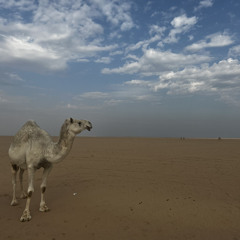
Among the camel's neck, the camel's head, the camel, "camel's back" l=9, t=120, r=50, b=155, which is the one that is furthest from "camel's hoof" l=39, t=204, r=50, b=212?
the camel's head

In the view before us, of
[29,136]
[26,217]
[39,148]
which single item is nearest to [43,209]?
Answer: [26,217]

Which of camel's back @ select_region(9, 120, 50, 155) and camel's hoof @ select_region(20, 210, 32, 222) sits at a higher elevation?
camel's back @ select_region(9, 120, 50, 155)

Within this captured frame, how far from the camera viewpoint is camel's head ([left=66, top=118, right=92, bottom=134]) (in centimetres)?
581

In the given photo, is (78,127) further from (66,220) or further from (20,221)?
(20,221)

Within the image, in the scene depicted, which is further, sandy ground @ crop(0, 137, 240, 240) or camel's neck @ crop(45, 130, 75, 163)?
camel's neck @ crop(45, 130, 75, 163)

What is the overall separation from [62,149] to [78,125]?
0.73 meters

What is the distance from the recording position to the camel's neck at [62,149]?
231 inches

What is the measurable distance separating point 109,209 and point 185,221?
2007 mm

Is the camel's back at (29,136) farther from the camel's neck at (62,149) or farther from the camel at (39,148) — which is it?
the camel's neck at (62,149)

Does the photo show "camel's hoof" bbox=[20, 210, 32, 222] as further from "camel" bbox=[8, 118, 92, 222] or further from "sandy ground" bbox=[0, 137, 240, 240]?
"sandy ground" bbox=[0, 137, 240, 240]

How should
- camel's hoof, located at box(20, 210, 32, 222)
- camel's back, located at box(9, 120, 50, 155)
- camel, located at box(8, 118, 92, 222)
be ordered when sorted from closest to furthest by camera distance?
camel's hoof, located at box(20, 210, 32, 222), camel, located at box(8, 118, 92, 222), camel's back, located at box(9, 120, 50, 155)

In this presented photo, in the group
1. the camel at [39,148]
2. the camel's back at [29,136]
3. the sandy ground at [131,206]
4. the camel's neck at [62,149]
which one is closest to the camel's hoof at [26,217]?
the camel at [39,148]

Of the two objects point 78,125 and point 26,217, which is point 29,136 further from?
point 26,217

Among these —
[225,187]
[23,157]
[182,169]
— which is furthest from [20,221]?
[182,169]
